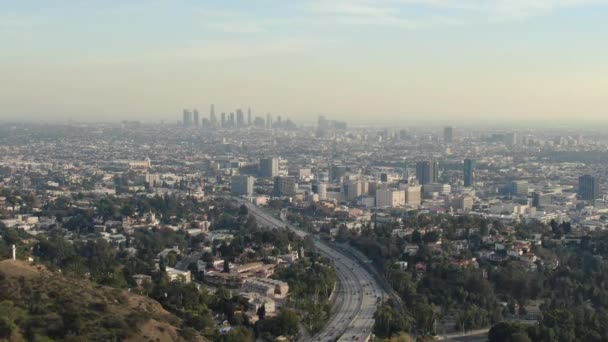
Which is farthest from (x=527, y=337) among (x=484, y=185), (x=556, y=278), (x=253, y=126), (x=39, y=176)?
(x=253, y=126)

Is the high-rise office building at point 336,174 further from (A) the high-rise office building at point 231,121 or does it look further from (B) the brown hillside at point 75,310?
(A) the high-rise office building at point 231,121

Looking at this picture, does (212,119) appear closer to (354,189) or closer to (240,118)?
(240,118)

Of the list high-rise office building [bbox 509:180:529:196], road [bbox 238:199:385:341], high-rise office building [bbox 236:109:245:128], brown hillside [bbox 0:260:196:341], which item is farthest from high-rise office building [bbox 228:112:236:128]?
brown hillside [bbox 0:260:196:341]

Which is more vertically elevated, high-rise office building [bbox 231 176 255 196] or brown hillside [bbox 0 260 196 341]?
brown hillside [bbox 0 260 196 341]

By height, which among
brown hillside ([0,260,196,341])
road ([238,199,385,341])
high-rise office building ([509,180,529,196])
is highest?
brown hillside ([0,260,196,341])

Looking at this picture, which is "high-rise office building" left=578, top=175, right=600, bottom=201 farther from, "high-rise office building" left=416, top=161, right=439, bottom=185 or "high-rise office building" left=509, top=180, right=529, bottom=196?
"high-rise office building" left=416, top=161, right=439, bottom=185

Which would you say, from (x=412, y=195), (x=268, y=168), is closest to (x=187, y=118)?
(x=268, y=168)

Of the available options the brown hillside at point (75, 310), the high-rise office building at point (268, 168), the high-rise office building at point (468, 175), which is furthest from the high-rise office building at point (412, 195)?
the brown hillside at point (75, 310)
